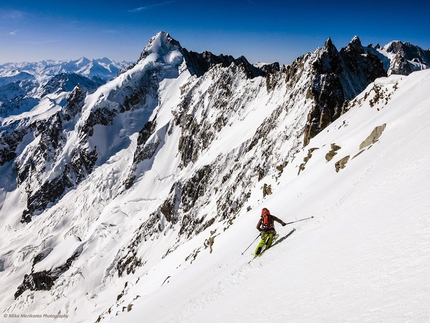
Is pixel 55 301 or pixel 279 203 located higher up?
pixel 279 203

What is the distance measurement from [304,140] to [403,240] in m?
48.6

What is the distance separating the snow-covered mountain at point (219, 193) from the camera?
30.0 feet

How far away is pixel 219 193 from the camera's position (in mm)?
86062

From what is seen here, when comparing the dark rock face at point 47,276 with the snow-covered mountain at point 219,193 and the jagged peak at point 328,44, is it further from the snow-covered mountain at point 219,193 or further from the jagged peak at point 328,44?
the jagged peak at point 328,44

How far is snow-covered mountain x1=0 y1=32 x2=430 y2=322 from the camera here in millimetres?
9148

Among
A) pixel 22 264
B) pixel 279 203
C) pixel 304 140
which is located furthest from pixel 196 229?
pixel 22 264

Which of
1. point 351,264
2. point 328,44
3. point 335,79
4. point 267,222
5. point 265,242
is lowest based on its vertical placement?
point 265,242

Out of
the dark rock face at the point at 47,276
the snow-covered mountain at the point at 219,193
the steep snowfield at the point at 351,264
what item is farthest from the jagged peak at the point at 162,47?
the steep snowfield at the point at 351,264

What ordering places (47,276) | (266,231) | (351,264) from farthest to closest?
(47,276) < (266,231) < (351,264)

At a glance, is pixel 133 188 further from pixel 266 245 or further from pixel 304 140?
pixel 266 245

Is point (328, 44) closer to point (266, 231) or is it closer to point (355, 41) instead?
point (355, 41)

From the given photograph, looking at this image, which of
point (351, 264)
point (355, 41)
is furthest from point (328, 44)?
point (351, 264)

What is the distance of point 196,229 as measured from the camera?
80.9 meters

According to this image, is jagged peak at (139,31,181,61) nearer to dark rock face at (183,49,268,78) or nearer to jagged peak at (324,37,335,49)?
dark rock face at (183,49,268,78)
